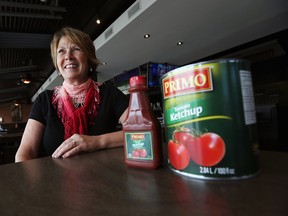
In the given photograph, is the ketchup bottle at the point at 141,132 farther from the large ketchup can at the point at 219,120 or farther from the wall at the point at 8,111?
the wall at the point at 8,111

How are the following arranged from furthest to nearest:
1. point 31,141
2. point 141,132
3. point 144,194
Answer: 1. point 31,141
2. point 141,132
3. point 144,194

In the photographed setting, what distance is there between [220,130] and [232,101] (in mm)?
52

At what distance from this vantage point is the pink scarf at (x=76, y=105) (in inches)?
44.4

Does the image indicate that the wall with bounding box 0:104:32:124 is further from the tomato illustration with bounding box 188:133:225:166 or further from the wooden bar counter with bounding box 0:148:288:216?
the tomato illustration with bounding box 188:133:225:166

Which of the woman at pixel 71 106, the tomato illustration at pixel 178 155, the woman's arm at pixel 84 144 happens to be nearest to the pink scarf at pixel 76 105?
→ the woman at pixel 71 106

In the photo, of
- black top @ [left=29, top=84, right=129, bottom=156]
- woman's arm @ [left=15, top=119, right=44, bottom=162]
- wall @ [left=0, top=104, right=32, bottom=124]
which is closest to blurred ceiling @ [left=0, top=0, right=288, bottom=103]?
→ black top @ [left=29, top=84, right=129, bottom=156]

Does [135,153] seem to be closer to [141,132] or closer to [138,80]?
[141,132]

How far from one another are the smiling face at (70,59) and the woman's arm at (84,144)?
0.55 m

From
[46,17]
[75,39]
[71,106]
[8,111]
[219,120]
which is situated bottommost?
[219,120]

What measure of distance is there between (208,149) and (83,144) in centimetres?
55

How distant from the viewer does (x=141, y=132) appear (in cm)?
48

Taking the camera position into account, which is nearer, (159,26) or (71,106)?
(71,106)

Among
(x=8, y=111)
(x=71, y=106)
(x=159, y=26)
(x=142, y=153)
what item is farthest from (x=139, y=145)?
Answer: (x=8, y=111)

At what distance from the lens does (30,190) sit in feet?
1.30
